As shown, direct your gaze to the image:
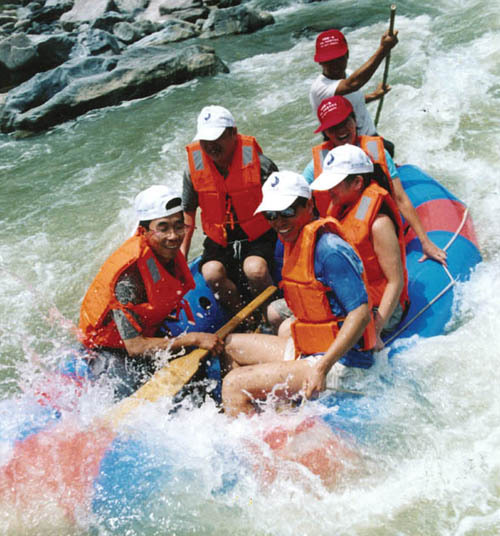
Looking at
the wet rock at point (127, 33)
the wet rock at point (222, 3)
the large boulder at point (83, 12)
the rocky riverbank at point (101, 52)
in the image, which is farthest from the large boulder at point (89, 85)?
the large boulder at point (83, 12)

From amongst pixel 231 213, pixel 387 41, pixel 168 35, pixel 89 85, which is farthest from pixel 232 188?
pixel 168 35

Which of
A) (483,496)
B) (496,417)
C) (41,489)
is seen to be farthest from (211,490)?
(496,417)

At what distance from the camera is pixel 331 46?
3752 mm

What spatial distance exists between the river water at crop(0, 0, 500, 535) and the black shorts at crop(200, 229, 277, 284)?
3.71 feet

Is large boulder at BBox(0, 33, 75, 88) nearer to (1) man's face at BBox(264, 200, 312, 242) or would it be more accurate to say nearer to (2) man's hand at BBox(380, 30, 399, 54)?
(2) man's hand at BBox(380, 30, 399, 54)

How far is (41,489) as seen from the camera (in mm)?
2547

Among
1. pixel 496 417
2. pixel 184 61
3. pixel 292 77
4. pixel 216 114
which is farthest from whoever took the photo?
pixel 184 61

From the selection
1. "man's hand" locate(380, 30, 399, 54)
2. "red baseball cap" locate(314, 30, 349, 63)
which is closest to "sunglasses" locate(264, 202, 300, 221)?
"red baseball cap" locate(314, 30, 349, 63)

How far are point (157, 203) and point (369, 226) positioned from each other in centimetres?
104

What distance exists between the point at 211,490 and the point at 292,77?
26.9ft

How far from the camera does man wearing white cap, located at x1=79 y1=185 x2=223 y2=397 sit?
110 inches

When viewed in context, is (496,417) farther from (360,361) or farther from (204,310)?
(204,310)

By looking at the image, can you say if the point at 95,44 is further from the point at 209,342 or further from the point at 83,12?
the point at 209,342

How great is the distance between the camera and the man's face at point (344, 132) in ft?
10.6
